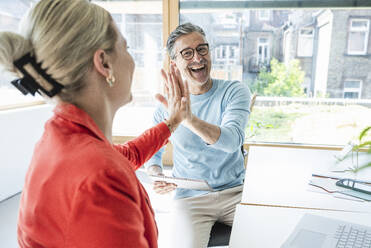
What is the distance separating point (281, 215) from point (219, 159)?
1.85 ft

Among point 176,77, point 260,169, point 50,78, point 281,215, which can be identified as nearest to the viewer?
point 50,78

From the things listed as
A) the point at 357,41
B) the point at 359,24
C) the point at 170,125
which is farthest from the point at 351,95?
the point at 170,125

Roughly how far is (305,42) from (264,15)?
54 centimetres

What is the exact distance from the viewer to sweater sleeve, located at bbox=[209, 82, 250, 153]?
1471 mm

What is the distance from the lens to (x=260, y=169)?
165 centimetres

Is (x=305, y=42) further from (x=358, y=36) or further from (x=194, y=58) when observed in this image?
(x=194, y=58)

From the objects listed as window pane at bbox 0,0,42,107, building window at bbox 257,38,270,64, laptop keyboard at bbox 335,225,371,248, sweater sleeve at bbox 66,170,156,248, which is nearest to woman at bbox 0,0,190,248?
sweater sleeve at bbox 66,170,156,248

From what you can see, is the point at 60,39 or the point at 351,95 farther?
the point at 351,95

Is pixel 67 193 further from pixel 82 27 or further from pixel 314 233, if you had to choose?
pixel 314 233

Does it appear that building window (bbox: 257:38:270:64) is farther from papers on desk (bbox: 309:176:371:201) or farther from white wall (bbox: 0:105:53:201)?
white wall (bbox: 0:105:53:201)

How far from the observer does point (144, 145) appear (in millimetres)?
1337

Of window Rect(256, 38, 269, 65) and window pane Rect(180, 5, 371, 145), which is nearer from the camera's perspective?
window pane Rect(180, 5, 371, 145)

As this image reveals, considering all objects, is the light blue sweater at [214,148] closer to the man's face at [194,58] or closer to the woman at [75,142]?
the man's face at [194,58]

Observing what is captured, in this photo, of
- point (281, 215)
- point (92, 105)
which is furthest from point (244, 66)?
point (92, 105)
